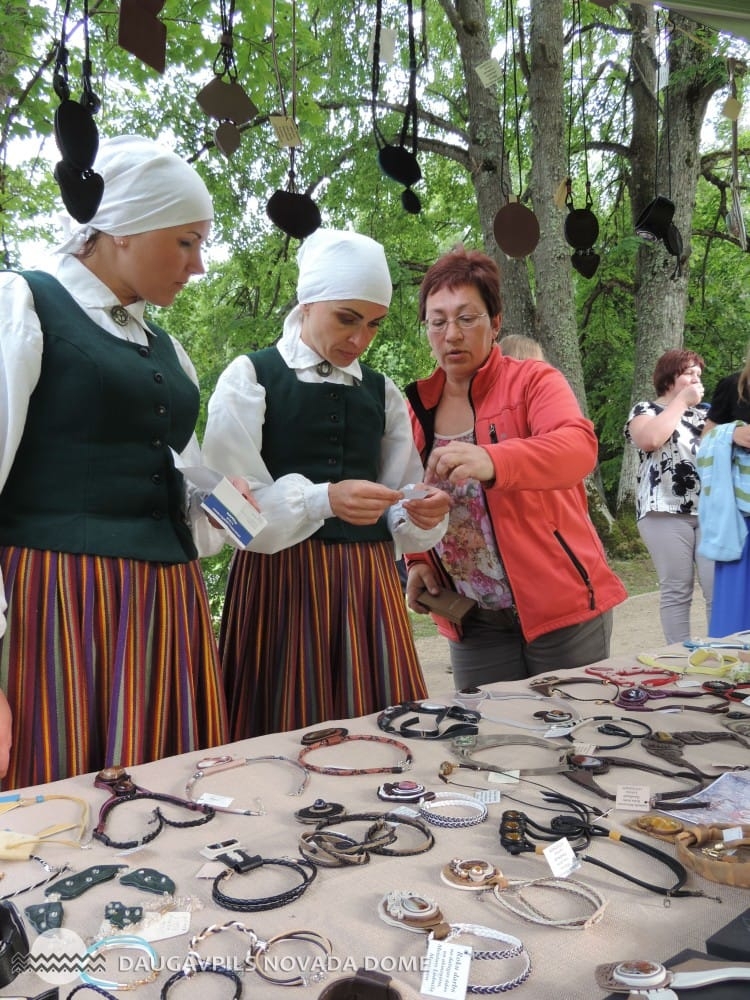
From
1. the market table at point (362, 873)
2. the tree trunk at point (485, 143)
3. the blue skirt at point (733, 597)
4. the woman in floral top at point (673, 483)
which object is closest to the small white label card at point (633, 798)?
the market table at point (362, 873)

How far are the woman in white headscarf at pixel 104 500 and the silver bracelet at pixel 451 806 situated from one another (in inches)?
22.7

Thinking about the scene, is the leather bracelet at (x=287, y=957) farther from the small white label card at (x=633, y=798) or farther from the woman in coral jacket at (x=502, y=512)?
the woman in coral jacket at (x=502, y=512)

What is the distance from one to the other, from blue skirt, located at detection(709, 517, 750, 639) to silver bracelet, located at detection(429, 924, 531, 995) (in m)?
2.14

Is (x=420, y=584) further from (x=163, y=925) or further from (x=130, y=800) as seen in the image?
(x=163, y=925)

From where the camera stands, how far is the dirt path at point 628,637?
4374mm

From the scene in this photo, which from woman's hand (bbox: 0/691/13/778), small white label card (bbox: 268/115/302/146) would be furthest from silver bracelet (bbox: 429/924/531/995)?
small white label card (bbox: 268/115/302/146)

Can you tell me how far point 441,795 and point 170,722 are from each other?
0.60 m

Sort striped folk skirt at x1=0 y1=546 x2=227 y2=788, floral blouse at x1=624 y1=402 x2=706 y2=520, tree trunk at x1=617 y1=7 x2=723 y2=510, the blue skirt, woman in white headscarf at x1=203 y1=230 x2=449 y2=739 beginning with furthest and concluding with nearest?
tree trunk at x1=617 y1=7 x2=723 y2=510 < floral blouse at x1=624 y1=402 x2=706 y2=520 < the blue skirt < woman in white headscarf at x1=203 y1=230 x2=449 y2=739 < striped folk skirt at x1=0 y1=546 x2=227 y2=788

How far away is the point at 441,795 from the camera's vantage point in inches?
40.9

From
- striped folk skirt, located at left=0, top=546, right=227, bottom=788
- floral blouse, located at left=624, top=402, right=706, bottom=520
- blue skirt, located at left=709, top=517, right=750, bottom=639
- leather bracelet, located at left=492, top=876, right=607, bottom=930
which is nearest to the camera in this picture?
leather bracelet, located at left=492, top=876, right=607, bottom=930

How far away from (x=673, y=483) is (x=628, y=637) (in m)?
1.60

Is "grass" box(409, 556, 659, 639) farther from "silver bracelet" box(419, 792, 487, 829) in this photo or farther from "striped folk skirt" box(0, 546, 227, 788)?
"silver bracelet" box(419, 792, 487, 829)

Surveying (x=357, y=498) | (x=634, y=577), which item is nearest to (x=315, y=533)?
(x=357, y=498)

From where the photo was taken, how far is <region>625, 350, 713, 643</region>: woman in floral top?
11.7 ft
